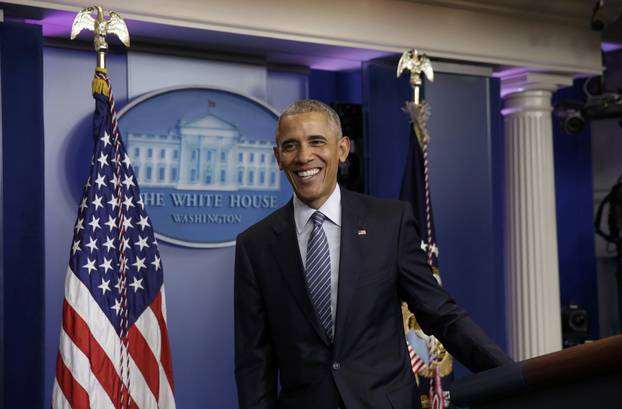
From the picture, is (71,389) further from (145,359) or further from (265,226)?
(265,226)

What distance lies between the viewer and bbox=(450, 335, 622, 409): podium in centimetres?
105

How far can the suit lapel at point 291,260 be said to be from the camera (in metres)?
2.12

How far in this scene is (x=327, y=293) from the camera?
2.15 m

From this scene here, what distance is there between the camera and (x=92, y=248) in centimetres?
319

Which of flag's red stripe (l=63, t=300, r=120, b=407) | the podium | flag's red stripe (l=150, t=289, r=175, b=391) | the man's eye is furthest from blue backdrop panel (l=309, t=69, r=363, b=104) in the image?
the podium

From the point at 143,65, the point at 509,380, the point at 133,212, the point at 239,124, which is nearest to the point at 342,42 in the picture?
the point at 239,124

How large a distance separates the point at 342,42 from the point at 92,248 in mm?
1815

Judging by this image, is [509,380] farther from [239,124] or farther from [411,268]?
[239,124]

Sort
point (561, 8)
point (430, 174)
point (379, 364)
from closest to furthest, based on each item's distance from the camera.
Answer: point (379, 364) < point (430, 174) < point (561, 8)

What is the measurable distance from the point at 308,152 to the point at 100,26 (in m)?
1.48

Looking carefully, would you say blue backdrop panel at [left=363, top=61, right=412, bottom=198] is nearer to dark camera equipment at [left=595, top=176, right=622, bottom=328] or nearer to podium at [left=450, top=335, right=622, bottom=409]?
dark camera equipment at [left=595, top=176, right=622, bottom=328]

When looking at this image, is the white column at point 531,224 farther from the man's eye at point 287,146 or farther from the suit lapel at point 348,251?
the man's eye at point 287,146

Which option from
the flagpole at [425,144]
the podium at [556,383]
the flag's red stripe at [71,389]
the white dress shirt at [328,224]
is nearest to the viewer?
the podium at [556,383]

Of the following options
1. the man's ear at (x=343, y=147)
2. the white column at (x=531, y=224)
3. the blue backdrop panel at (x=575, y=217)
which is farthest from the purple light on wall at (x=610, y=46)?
the man's ear at (x=343, y=147)
